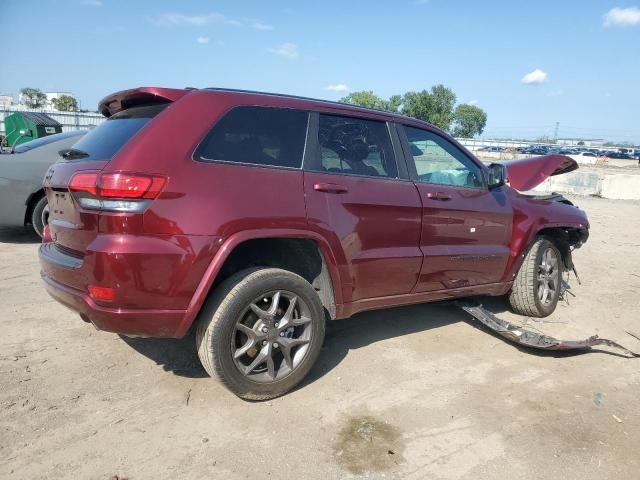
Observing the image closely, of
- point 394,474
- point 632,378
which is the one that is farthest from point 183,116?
point 632,378

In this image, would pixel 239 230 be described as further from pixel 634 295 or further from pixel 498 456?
pixel 634 295

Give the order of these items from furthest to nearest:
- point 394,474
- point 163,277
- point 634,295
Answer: point 634,295 → point 163,277 → point 394,474

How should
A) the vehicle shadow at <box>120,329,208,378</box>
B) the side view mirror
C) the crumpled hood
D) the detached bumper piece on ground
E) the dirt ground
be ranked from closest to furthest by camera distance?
the dirt ground < the vehicle shadow at <box>120,329,208,378</box> < the detached bumper piece on ground < the side view mirror < the crumpled hood

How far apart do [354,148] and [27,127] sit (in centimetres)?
1424

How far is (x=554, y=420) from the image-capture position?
3156 millimetres

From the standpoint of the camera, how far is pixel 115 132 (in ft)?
10.2

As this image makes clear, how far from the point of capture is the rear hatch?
277 cm

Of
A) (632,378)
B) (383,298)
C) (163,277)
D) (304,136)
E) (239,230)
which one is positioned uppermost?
(304,136)

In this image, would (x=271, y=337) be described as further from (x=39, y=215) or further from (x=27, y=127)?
(x=27, y=127)

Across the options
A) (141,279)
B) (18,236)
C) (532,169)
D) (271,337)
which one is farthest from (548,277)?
(18,236)

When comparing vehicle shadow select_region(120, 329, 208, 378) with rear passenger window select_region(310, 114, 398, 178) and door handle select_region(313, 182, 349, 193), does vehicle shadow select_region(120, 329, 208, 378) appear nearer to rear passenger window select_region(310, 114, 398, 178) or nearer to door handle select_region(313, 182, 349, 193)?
door handle select_region(313, 182, 349, 193)

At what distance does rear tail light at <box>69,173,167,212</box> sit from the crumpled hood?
3.46 metres

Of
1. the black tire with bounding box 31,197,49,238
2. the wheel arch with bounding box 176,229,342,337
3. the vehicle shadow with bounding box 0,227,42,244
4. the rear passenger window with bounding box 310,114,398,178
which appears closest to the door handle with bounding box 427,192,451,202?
the rear passenger window with bounding box 310,114,398,178

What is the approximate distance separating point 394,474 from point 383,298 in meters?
1.38
